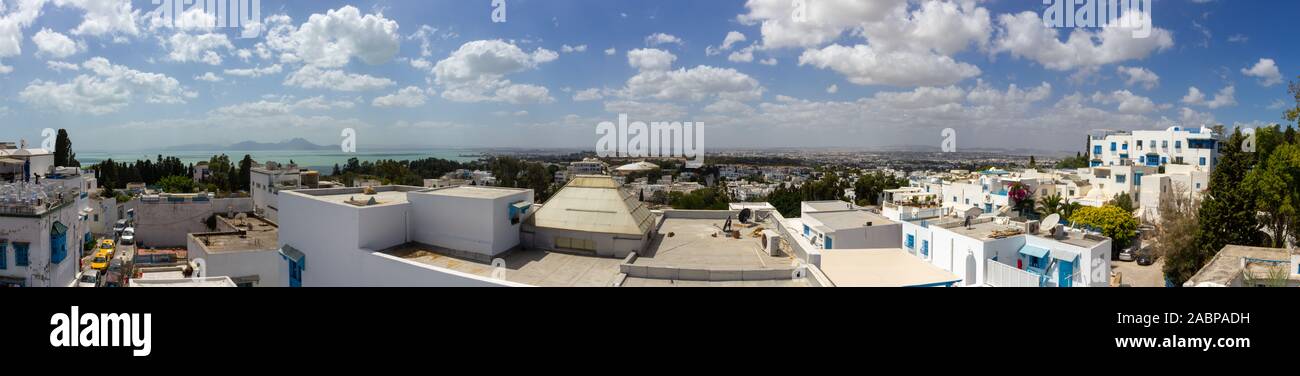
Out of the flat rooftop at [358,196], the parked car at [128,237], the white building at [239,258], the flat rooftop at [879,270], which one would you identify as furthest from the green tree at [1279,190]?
the parked car at [128,237]

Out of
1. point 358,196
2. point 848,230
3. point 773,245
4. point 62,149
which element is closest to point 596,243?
point 773,245

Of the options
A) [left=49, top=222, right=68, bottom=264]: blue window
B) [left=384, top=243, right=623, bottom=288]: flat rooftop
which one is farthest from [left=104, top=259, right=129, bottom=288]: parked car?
[left=384, top=243, right=623, bottom=288]: flat rooftop

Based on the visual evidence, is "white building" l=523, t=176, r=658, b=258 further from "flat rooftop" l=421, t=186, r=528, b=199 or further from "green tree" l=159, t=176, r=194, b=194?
"green tree" l=159, t=176, r=194, b=194

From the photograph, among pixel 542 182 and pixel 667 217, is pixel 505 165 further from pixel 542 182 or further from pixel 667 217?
pixel 667 217

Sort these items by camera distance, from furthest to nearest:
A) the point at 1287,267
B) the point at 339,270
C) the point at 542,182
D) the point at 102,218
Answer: the point at 542,182 → the point at 102,218 → the point at 1287,267 → the point at 339,270
